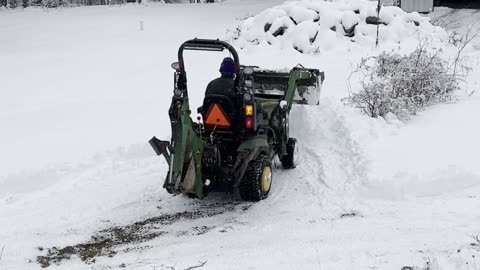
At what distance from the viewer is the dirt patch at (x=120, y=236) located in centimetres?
542

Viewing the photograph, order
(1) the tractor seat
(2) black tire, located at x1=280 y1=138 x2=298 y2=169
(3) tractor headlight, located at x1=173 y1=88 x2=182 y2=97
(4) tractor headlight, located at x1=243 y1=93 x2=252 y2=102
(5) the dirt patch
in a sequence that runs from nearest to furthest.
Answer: (5) the dirt patch, (3) tractor headlight, located at x1=173 y1=88 x2=182 y2=97, (4) tractor headlight, located at x1=243 y1=93 x2=252 y2=102, (1) the tractor seat, (2) black tire, located at x1=280 y1=138 x2=298 y2=169

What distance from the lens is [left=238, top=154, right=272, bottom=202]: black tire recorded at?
21.3 feet

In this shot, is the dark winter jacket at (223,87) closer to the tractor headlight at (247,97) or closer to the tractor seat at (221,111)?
the tractor seat at (221,111)

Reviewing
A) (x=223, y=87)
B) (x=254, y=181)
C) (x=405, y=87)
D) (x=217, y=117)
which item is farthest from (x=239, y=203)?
(x=405, y=87)

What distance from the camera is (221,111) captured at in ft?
21.8

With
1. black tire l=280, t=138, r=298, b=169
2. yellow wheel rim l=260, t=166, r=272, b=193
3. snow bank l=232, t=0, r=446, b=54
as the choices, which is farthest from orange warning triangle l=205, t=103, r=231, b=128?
snow bank l=232, t=0, r=446, b=54

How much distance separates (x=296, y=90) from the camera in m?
8.76

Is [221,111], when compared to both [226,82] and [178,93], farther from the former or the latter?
[178,93]

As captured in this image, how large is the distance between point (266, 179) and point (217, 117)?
99cm

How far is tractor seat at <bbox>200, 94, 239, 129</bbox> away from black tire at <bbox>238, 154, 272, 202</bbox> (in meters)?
0.56

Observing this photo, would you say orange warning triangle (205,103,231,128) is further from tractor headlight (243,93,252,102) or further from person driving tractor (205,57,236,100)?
tractor headlight (243,93,252,102)

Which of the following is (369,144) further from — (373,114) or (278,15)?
(278,15)

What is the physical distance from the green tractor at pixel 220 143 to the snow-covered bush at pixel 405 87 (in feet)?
8.10

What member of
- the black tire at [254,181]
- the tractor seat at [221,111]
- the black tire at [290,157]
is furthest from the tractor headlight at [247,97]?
the black tire at [290,157]
